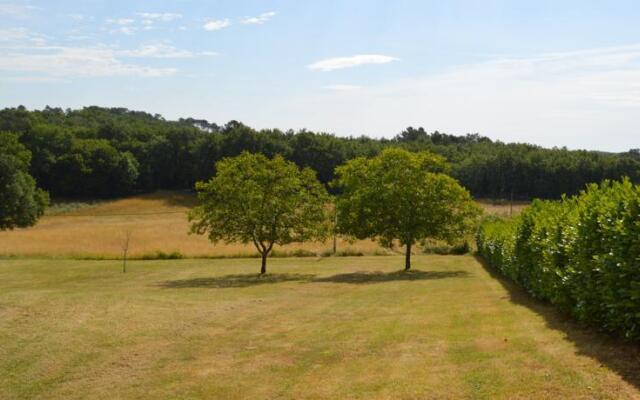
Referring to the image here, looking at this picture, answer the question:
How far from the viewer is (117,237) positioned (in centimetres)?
6278

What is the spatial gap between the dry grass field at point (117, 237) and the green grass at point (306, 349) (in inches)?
1180

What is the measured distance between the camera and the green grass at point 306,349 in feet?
32.4

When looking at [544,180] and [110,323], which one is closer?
[110,323]

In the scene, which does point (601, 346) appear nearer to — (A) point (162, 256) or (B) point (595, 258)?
(B) point (595, 258)

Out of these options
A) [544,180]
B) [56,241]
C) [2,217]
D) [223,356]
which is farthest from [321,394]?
[544,180]

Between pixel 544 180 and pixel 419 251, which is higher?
pixel 544 180

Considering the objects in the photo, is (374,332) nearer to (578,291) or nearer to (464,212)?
(578,291)

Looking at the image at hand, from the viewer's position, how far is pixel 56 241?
57781 millimetres

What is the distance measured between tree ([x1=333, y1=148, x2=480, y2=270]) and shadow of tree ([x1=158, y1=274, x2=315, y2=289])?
199 inches

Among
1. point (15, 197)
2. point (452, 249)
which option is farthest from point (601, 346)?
point (15, 197)

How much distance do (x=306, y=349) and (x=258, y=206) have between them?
21.4 meters

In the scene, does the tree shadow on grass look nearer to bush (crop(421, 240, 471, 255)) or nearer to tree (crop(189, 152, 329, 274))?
tree (crop(189, 152, 329, 274))

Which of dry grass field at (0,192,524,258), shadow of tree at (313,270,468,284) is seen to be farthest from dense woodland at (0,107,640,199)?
shadow of tree at (313,270,468,284)

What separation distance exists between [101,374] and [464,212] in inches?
1154
